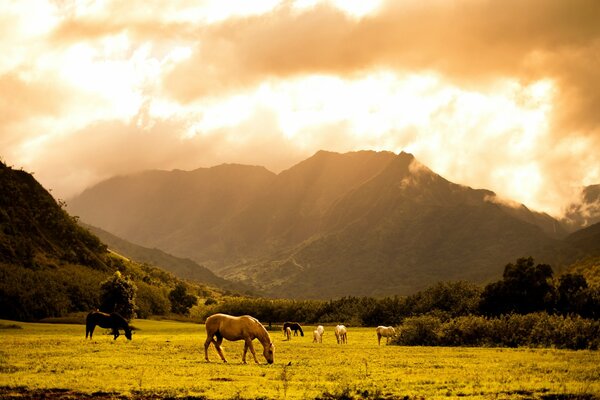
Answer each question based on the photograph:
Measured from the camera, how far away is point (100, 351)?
40.2 m

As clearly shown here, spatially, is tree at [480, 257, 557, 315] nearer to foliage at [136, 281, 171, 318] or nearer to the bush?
the bush

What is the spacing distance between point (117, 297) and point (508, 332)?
71.2m

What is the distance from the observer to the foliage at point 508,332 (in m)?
49.0

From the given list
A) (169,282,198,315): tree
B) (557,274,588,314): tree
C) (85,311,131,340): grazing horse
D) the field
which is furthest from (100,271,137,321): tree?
(169,282,198,315): tree

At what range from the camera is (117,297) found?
10306 cm

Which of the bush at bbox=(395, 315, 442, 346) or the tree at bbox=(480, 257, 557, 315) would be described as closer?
the bush at bbox=(395, 315, 442, 346)

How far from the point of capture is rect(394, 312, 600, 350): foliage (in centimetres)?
4900

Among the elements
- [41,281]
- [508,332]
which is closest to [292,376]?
[508,332]

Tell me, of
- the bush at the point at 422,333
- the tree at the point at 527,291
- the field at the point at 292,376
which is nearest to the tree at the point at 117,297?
the bush at the point at 422,333

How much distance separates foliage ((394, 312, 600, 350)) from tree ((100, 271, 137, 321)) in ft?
191

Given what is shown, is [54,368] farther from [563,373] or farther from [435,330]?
[435,330]

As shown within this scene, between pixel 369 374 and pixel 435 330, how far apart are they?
33446 millimetres

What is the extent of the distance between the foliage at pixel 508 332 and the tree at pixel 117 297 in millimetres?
58268

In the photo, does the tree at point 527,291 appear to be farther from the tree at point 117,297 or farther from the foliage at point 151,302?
the foliage at point 151,302
